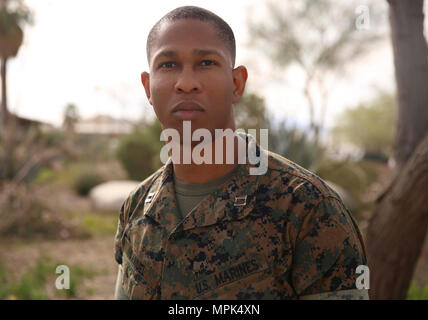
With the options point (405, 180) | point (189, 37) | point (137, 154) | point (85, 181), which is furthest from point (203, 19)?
point (137, 154)

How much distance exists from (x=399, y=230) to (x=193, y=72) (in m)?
2.31

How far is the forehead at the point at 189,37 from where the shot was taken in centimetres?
157

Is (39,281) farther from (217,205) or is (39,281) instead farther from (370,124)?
(370,124)

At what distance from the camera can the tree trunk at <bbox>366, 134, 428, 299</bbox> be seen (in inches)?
119

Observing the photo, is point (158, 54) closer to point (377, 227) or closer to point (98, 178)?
point (377, 227)

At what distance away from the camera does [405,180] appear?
121 inches

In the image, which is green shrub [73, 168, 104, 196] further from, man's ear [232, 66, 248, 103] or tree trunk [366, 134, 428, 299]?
man's ear [232, 66, 248, 103]

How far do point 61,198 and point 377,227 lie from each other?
10364 mm

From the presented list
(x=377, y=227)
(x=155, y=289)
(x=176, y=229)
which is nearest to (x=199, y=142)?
(x=176, y=229)

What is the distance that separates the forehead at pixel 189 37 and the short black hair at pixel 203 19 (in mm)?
20

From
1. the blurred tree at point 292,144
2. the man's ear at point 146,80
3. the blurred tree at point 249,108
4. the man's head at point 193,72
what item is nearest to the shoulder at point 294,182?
the man's head at point 193,72

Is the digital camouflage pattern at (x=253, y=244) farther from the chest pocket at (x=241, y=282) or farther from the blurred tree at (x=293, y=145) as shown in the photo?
the blurred tree at (x=293, y=145)

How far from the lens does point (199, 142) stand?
5.25ft

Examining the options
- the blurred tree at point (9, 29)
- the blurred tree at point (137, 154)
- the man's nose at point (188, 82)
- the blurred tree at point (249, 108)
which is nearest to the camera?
the man's nose at point (188, 82)
